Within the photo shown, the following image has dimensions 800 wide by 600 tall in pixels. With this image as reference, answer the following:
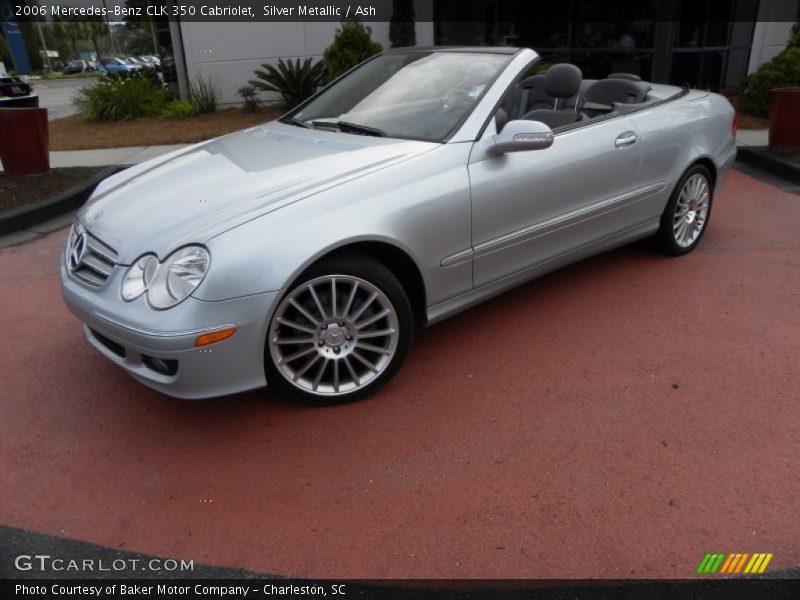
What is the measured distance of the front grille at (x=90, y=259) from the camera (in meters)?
2.96

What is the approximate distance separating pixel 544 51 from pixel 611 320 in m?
10.5

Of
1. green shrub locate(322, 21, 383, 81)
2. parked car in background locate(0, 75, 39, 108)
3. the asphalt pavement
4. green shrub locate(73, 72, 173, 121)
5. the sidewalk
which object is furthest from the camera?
the asphalt pavement

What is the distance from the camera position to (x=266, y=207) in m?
2.88

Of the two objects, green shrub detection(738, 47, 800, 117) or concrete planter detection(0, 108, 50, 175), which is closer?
concrete planter detection(0, 108, 50, 175)

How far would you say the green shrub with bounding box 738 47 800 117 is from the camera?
9930mm

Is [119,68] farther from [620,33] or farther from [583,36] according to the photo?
[620,33]

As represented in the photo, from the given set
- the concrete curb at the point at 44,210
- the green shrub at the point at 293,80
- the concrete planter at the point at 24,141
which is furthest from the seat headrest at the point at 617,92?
the green shrub at the point at 293,80

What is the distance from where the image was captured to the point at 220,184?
3203 millimetres

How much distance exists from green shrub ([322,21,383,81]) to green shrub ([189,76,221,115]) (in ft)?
8.35

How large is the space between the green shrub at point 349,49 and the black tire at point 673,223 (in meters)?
7.57

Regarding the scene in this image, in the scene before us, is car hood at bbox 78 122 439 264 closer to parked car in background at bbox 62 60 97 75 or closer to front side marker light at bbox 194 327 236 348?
front side marker light at bbox 194 327 236 348

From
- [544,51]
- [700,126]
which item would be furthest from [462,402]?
[544,51]
